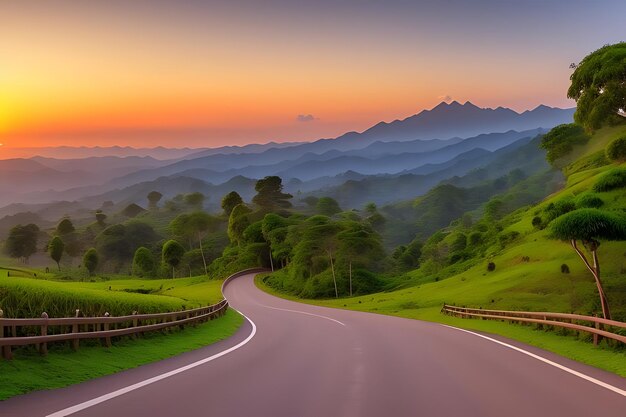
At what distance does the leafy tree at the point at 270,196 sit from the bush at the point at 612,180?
384 feet

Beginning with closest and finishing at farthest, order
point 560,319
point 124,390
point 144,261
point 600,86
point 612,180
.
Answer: point 124,390, point 560,319, point 600,86, point 612,180, point 144,261

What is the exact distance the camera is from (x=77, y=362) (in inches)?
520

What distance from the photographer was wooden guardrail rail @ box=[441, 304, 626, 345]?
677 inches

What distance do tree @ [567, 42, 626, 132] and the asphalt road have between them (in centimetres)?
3790

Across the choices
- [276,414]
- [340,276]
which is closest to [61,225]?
[340,276]

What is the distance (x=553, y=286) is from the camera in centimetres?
4994

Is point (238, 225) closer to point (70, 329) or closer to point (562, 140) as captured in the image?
point (562, 140)

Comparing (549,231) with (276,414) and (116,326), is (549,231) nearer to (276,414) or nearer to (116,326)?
(116,326)

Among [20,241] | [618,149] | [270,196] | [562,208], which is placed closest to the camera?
[562,208]

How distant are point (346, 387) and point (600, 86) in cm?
4790

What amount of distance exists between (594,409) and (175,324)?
1829 cm

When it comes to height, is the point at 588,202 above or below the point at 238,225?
below

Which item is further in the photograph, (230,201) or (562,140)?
(230,201)

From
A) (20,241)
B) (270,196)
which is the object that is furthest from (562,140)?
(20,241)
